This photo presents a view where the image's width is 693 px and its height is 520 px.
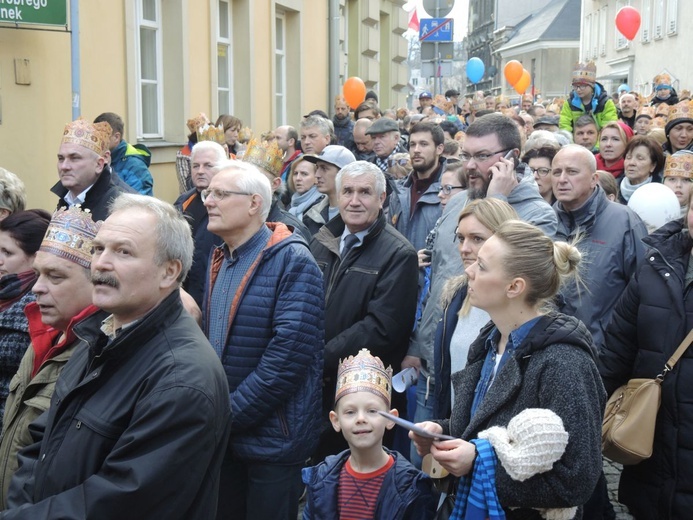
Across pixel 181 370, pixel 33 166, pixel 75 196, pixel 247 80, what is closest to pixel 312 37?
pixel 247 80

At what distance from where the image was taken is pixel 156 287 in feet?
10.1

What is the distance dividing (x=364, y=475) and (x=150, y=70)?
9.14 m

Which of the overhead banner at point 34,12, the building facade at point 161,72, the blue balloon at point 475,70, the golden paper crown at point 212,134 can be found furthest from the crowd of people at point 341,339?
the blue balloon at point 475,70

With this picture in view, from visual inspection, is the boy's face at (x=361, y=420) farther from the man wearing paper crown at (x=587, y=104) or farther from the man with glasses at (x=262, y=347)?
the man wearing paper crown at (x=587, y=104)

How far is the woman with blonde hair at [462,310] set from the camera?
13.4 ft

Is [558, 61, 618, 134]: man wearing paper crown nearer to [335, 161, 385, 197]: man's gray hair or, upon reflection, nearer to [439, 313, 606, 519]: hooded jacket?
[335, 161, 385, 197]: man's gray hair

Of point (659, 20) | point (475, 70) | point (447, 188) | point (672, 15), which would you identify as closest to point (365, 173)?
point (447, 188)

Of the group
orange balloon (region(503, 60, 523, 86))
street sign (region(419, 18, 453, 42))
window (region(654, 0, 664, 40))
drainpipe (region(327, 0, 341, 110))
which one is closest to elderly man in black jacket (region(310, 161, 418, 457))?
street sign (region(419, 18, 453, 42))

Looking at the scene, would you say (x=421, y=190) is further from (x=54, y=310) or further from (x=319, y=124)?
(x=54, y=310)

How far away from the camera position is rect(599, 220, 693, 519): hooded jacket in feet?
13.7

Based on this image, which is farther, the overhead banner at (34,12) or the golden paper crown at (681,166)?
the overhead banner at (34,12)

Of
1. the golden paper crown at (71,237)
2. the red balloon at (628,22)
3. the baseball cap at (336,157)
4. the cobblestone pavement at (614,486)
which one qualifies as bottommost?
the cobblestone pavement at (614,486)

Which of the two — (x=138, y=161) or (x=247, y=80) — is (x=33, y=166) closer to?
(x=138, y=161)

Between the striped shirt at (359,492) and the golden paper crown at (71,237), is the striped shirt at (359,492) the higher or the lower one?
the lower one
